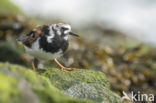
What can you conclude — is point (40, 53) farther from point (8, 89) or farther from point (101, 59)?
point (101, 59)

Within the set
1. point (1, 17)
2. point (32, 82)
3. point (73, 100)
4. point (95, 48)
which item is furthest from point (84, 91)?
point (1, 17)

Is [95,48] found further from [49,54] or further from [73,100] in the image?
[73,100]

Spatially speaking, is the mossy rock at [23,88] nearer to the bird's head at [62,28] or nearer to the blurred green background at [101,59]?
the bird's head at [62,28]

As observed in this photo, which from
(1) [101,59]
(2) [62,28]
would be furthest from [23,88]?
(1) [101,59]

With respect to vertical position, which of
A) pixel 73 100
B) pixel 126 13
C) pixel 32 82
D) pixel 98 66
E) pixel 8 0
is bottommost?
pixel 126 13

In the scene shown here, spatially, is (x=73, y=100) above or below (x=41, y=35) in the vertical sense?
below

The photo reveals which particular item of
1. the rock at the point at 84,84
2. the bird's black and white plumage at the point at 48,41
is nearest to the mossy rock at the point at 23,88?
the rock at the point at 84,84

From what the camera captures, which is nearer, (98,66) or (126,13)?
(98,66)
